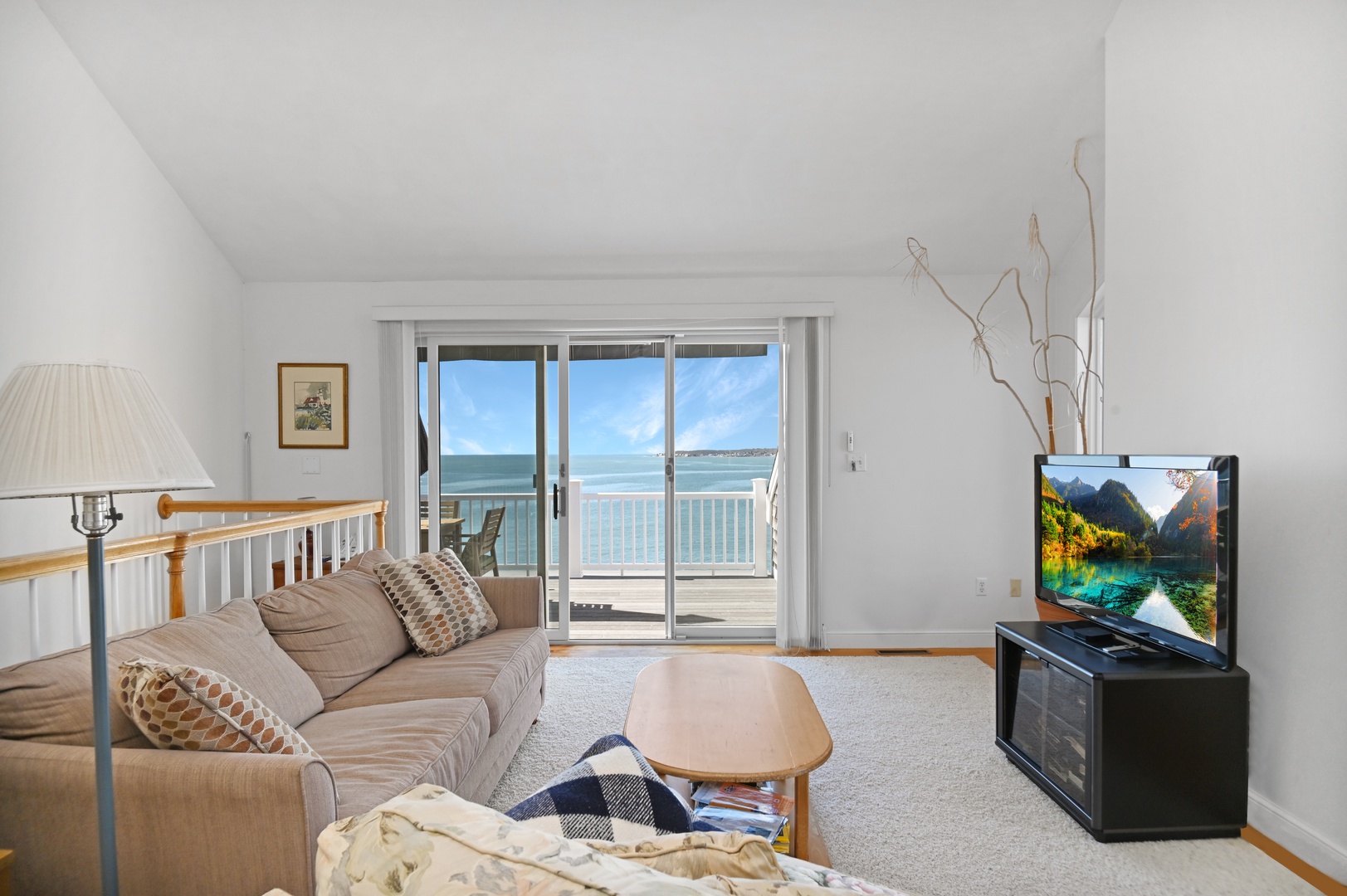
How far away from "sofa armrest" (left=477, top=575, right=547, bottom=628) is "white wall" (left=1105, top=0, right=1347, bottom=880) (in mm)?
2580

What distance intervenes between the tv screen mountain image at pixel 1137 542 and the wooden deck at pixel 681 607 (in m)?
2.10

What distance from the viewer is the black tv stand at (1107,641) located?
7.72ft

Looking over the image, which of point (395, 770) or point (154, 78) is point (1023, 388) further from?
point (154, 78)

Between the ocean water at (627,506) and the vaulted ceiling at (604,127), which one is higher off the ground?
the vaulted ceiling at (604,127)

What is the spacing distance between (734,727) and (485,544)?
273cm

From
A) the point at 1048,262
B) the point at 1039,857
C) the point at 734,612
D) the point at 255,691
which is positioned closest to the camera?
the point at 255,691

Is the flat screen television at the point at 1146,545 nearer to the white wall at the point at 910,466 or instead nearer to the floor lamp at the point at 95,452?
the white wall at the point at 910,466

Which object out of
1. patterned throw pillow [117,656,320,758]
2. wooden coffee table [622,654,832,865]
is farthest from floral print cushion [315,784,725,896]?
wooden coffee table [622,654,832,865]

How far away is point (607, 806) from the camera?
33.6 inches

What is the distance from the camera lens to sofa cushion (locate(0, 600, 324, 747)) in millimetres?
1412

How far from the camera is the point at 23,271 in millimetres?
2912

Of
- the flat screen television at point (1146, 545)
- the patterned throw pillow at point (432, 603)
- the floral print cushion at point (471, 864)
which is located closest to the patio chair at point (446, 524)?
the patterned throw pillow at point (432, 603)

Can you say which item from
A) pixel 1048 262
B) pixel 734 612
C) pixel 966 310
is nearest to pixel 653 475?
pixel 734 612

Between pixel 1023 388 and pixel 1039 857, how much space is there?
2.94 m
